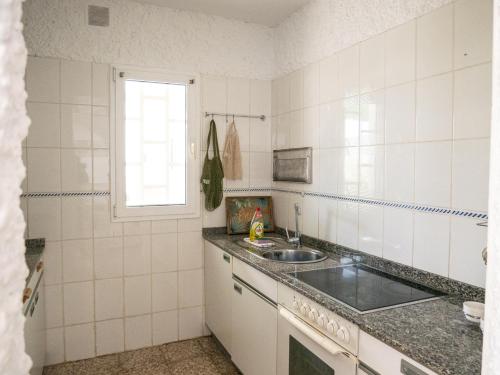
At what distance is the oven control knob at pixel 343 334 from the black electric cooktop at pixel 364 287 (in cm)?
9

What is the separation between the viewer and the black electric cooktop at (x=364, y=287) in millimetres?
1530

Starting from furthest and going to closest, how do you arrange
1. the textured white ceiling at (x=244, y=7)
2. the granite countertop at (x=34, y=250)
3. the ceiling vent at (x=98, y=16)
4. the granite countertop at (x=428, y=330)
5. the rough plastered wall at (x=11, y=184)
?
the textured white ceiling at (x=244, y=7) < the ceiling vent at (x=98, y=16) < the granite countertop at (x=34, y=250) < the granite countertop at (x=428, y=330) < the rough plastered wall at (x=11, y=184)

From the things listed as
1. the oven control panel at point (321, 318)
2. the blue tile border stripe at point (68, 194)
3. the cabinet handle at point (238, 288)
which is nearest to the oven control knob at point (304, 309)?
the oven control panel at point (321, 318)

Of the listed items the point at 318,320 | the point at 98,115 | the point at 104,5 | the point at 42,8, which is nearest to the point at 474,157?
the point at 318,320

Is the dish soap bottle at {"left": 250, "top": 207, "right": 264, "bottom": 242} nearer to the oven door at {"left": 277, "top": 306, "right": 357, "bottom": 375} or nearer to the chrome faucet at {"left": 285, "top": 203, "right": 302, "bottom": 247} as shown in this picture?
the chrome faucet at {"left": 285, "top": 203, "right": 302, "bottom": 247}

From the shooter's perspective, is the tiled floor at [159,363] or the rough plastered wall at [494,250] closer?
the rough plastered wall at [494,250]

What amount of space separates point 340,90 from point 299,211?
91cm

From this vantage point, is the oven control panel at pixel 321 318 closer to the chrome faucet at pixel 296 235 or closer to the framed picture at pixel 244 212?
the chrome faucet at pixel 296 235

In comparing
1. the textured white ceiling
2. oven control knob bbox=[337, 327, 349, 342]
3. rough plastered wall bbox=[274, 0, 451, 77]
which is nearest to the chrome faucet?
rough plastered wall bbox=[274, 0, 451, 77]

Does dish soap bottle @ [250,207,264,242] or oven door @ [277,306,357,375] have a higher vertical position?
dish soap bottle @ [250,207,264,242]

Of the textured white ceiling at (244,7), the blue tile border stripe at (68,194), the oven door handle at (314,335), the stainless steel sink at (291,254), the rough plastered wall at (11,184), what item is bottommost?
the oven door handle at (314,335)

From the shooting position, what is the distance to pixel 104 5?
259 cm

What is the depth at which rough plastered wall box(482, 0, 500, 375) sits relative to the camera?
1.76ft

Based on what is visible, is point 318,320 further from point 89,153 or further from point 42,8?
point 42,8
